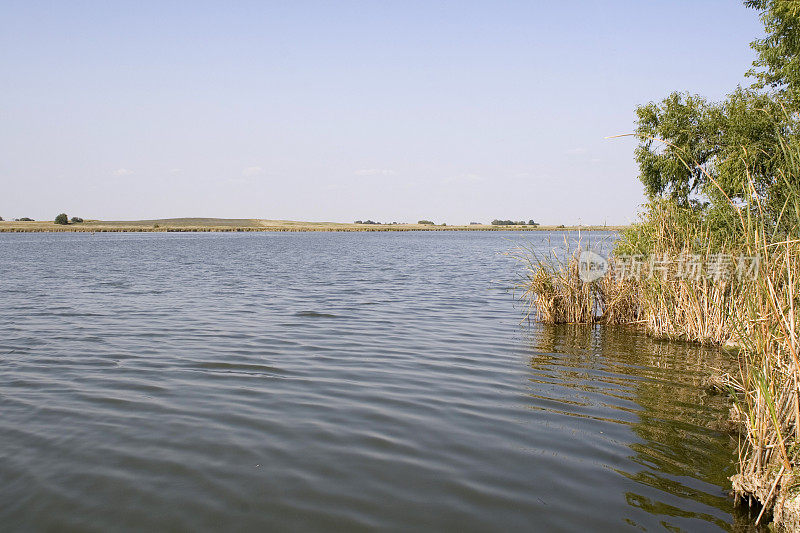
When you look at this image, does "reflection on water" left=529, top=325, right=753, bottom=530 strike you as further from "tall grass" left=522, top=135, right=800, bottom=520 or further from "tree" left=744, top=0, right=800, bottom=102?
"tree" left=744, top=0, right=800, bottom=102

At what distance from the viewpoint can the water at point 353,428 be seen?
5160 mm

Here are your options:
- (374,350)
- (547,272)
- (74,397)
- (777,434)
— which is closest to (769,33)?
(547,272)

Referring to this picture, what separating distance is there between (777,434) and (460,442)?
10.3 ft

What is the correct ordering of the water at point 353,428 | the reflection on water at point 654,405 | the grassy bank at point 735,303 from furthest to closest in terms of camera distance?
the reflection on water at point 654,405
the water at point 353,428
the grassy bank at point 735,303

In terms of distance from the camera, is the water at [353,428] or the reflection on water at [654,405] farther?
the reflection on water at [654,405]

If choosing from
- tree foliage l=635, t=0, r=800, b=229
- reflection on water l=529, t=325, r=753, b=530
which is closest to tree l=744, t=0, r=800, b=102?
tree foliage l=635, t=0, r=800, b=229

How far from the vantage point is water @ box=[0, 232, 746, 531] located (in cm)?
516

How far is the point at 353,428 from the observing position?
7105 mm

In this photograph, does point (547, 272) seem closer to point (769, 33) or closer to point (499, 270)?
point (769, 33)

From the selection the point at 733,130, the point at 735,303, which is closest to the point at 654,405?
the point at 735,303

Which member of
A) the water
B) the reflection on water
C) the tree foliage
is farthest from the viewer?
the tree foliage

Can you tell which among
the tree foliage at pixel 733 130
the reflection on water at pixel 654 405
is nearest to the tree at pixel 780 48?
the tree foliage at pixel 733 130

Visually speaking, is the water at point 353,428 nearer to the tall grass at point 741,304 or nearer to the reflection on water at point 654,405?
the reflection on water at point 654,405

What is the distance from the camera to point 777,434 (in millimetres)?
4590
